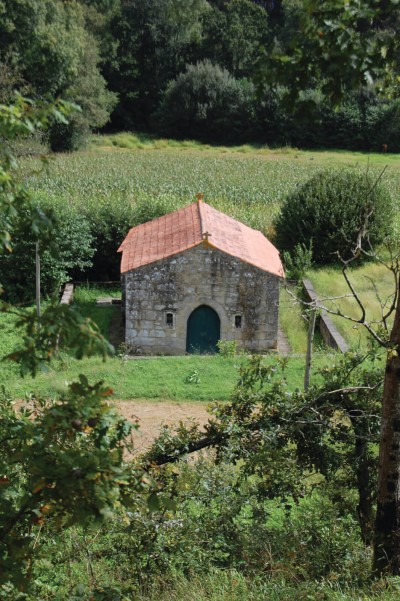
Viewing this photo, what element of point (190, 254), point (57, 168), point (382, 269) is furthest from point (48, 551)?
point (57, 168)

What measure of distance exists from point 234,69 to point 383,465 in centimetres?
6301

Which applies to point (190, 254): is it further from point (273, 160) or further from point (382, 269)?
point (273, 160)

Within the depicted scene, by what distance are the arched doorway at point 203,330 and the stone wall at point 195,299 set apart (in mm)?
149

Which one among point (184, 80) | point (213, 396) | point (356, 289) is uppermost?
point (184, 80)

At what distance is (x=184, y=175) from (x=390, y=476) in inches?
1301

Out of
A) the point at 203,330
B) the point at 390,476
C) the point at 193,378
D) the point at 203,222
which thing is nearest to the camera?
the point at 390,476

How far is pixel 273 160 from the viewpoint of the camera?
49.5 metres

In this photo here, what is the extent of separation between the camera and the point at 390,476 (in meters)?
6.58

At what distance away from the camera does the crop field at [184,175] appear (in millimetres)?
28750

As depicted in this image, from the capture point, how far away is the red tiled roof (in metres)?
17.8

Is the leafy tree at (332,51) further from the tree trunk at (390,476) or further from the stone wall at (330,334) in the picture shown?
the stone wall at (330,334)

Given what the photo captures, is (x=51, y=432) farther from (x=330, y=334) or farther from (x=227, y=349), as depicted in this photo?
(x=330, y=334)

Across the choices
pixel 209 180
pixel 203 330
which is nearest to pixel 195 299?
pixel 203 330

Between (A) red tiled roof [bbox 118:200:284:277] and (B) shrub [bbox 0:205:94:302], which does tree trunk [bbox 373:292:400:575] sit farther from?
(B) shrub [bbox 0:205:94:302]
